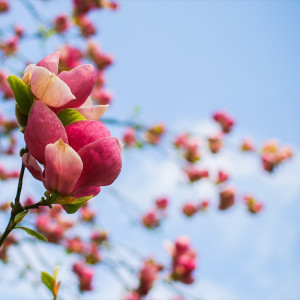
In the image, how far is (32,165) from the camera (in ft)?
1.43

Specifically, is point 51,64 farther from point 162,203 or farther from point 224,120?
point 162,203

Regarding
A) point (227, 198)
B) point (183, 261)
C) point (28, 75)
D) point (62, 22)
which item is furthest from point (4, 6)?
point (28, 75)

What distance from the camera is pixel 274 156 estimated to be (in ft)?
10.4

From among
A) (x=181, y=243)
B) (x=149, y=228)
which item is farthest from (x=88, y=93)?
(x=149, y=228)

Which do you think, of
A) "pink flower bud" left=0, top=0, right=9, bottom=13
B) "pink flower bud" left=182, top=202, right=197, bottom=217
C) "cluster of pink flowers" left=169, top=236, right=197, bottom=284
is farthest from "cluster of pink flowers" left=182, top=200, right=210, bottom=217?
"pink flower bud" left=0, top=0, right=9, bottom=13

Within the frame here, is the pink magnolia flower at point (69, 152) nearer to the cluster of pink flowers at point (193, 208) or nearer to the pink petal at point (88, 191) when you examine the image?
the pink petal at point (88, 191)

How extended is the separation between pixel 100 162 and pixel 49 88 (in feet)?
0.35

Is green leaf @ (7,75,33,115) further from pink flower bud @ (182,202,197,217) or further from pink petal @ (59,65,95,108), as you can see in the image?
pink flower bud @ (182,202,197,217)

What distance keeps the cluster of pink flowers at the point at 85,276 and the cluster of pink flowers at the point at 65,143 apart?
243cm

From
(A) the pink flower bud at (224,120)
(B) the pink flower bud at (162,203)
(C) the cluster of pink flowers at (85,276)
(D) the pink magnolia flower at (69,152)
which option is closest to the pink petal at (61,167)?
(D) the pink magnolia flower at (69,152)

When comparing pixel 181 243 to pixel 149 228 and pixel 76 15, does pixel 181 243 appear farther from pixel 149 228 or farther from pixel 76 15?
pixel 76 15

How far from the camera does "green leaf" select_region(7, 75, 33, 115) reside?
45 cm

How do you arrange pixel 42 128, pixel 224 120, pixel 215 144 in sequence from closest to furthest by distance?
pixel 42 128
pixel 215 144
pixel 224 120

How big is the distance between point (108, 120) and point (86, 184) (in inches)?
74.9
